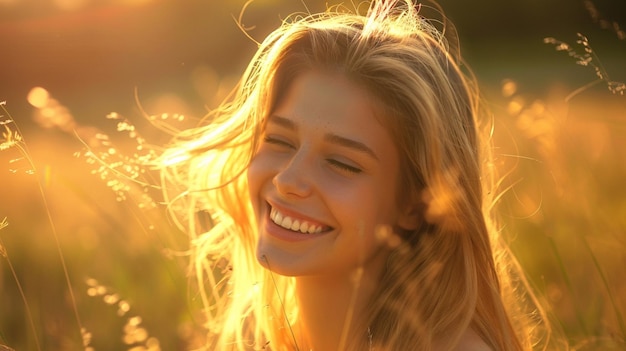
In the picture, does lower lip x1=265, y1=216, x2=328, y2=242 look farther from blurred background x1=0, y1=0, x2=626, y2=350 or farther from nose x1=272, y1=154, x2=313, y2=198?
blurred background x1=0, y1=0, x2=626, y2=350

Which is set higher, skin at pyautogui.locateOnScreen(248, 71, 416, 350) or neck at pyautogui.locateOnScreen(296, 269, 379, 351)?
skin at pyautogui.locateOnScreen(248, 71, 416, 350)

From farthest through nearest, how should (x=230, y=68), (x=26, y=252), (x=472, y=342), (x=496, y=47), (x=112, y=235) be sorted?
1. (x=496, y=47)
2. (x=230, y=68)
3. (x=112, y=235)
4. (x=26, y=252)
5. (x=472, y=342)

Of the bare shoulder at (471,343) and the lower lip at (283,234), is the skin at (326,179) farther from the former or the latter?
the bare shoulder at (471,343)

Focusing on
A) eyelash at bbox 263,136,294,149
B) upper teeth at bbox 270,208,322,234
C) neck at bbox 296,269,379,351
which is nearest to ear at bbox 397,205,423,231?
neck at bbox 296,269,379,351

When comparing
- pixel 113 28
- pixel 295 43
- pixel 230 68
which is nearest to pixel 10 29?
pixel 113 28

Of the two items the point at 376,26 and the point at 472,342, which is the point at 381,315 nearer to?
the point at 472,342

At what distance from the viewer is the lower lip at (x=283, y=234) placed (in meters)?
2.78

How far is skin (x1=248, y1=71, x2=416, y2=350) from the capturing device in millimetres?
2744

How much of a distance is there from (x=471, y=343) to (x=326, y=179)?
68cm

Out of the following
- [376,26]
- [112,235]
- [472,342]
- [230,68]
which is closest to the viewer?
[472,342]

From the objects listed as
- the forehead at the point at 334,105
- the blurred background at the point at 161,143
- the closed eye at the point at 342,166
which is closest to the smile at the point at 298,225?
the closed eye at the point at 342,166

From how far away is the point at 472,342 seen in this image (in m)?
2.84

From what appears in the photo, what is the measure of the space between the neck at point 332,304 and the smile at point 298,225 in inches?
9.7

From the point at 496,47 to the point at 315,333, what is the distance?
28.9 ft
